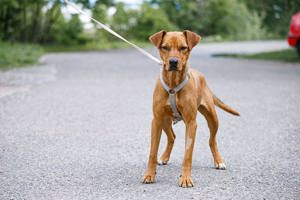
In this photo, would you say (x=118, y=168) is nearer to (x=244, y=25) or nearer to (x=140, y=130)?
(x=140, y=130)

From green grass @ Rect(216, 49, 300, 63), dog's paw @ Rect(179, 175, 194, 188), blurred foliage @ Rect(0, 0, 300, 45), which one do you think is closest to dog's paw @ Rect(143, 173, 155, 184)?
dog's paw @ Rect(179, 175, 194, 188)

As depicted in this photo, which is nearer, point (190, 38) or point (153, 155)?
point (190, 38)

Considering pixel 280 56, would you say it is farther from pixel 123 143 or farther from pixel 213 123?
pixel 213 123

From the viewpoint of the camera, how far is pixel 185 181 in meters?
5.61

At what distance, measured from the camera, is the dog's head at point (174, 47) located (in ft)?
18.2

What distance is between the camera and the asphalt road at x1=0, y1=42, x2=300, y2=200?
5582mm

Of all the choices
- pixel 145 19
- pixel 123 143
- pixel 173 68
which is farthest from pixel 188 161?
pixel 145 19

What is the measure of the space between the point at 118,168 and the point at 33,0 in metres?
24.5

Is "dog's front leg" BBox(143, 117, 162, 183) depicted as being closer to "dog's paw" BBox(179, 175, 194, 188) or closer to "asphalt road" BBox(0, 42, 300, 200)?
"asphalt road" BBox(0, 42, 300, 200)

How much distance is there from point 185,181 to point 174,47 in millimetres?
1202

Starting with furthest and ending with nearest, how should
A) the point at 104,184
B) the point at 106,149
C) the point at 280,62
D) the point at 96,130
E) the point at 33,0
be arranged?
the point at 33,0 → the point at 280,62 → the point at 96,130 → the point at 106,149 → the point at 104,184

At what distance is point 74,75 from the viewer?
17500 mm

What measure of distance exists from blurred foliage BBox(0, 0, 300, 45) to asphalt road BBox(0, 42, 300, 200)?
1072 centimetres

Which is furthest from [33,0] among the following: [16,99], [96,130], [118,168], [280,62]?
[118,168]
